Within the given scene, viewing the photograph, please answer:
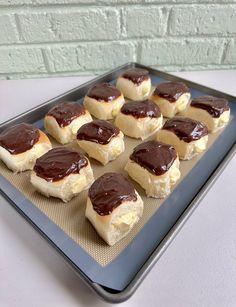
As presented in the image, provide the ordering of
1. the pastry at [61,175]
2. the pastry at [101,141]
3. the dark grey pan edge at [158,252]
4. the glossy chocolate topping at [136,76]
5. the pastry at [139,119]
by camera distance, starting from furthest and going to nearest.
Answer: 1. the glossy chocolate topping at [136,76]
2. the pastry at [139,119]
3. the pastry at [101,141]
4. the pastry at [61,175]
5. the dark grey pan edge at [158,252]

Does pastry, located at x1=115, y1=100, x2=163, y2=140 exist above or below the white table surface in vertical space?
above

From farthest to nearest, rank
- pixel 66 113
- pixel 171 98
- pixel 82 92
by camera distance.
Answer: pixel 82 92 < pixel 171 98 < pixel 66 113

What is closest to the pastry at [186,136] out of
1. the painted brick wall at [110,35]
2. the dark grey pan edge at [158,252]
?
the dark grey pan edge at [158,252]

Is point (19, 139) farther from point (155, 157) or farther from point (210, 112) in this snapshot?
point (210, 112)

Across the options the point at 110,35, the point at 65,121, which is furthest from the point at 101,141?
the point at 110,35

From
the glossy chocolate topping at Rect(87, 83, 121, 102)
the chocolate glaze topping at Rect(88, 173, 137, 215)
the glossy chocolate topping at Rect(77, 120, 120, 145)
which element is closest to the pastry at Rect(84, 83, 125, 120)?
the glossy chocolate topping at Rect(87, 83, 121, 102)

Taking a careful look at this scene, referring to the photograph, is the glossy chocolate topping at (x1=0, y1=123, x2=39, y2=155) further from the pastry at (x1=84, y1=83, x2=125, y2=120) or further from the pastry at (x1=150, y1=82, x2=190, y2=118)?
the pastry at (x1=150, y1=82, x2=190, y2=118)

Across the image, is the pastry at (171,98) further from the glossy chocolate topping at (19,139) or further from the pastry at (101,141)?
the glossy chocolate topping at (19,139)

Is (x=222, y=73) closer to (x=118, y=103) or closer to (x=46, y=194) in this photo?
(x=118, y=103)
